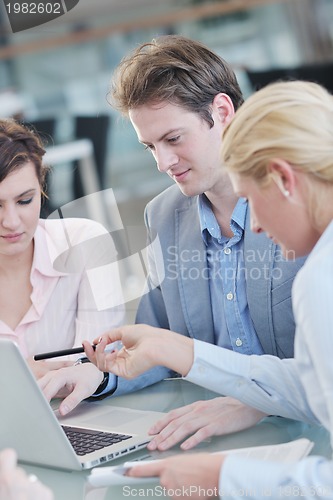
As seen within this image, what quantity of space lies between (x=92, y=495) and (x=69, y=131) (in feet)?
13.9

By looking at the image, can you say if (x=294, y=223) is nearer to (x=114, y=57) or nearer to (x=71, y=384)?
(x=71, y=384)

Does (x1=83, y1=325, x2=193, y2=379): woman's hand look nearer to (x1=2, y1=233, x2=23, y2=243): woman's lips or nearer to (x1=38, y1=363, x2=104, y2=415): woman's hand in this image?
(x1=38, y1=363, x2=104, y2=415): woman's hand

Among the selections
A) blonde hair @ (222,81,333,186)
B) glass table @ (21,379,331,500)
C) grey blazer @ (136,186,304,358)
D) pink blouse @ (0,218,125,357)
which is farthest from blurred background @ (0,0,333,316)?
blonde hair @ (222,81,333,186)

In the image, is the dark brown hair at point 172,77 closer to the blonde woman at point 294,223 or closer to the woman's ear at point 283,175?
the blonde woman at point 294,223

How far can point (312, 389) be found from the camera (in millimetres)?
1192

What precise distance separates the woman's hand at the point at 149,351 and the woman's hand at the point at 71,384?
0.23 m

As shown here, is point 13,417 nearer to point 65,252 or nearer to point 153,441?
point 153,441

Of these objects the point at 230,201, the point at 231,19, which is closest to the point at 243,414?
the point at 230,201

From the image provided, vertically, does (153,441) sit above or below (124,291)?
above

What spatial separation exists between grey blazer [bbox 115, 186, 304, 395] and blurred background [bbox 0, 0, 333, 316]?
9.16 feet

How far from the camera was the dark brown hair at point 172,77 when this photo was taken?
6.10 feet

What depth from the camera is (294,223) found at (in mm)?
1190

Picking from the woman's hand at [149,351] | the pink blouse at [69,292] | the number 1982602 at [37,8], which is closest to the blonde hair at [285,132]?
the woman's hand at [149,351]

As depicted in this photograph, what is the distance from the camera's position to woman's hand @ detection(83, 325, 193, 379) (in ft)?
4.50
